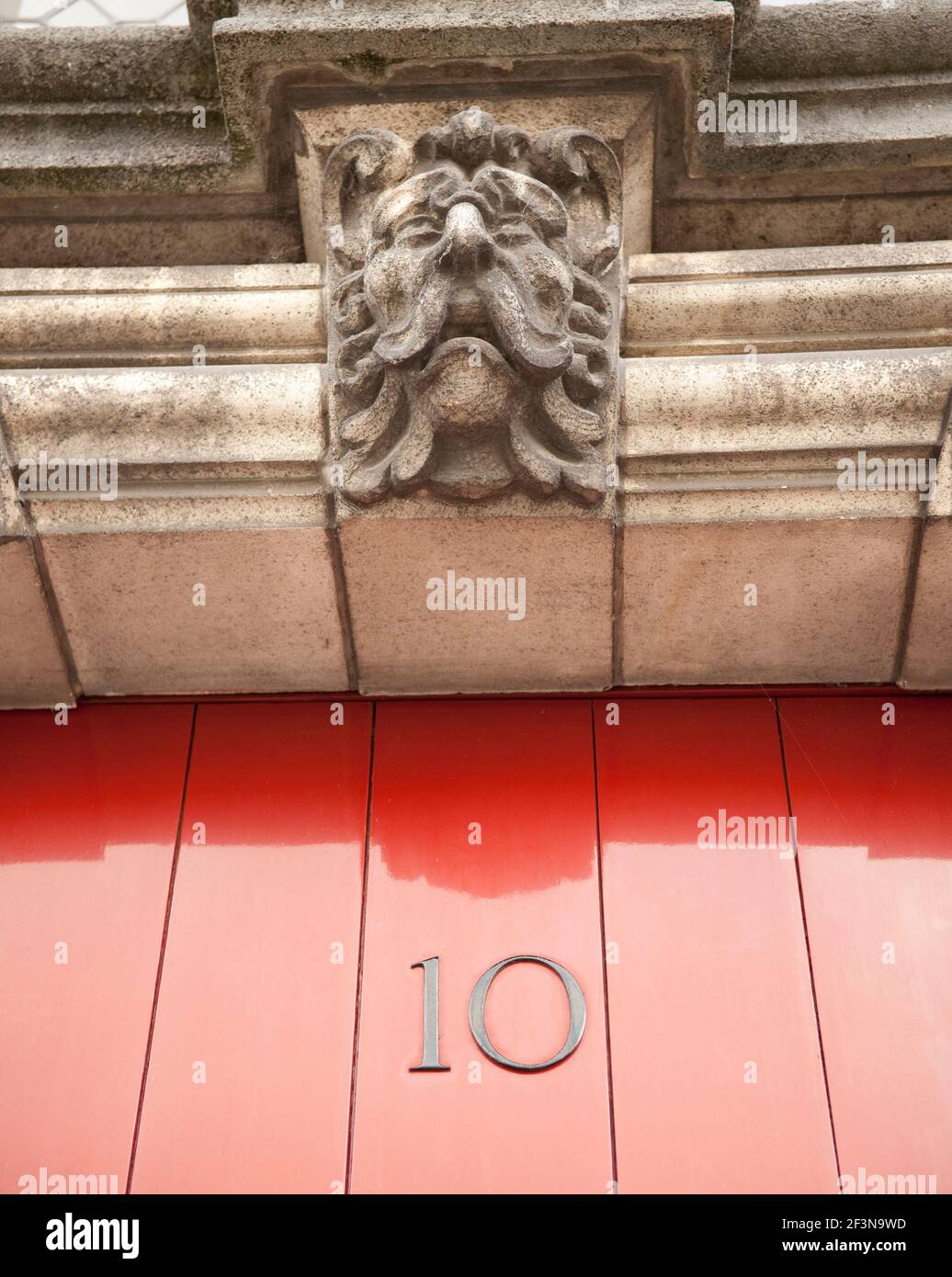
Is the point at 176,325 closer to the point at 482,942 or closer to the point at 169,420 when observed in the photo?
the point at 169,420

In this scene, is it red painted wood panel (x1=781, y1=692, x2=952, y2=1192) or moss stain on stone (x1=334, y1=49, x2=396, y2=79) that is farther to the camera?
moss stain on stone (x1=334, y1=49, x2=396, y2=79)

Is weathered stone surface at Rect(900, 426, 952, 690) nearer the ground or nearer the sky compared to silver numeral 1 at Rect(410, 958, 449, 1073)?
nearer the sky

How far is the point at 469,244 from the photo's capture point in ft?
10.5

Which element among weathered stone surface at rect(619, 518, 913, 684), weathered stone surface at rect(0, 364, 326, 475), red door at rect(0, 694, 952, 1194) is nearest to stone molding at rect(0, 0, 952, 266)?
weathered stone surface at rect(0, 364, 326, 475)

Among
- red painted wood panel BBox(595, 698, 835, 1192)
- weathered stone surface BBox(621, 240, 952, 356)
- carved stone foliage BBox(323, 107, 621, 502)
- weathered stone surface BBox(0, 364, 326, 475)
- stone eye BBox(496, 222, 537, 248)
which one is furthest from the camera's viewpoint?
weathered stone surface BBox(621, 240, 952, 356)

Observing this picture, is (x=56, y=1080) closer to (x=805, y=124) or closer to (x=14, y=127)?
(x=14, y=127)

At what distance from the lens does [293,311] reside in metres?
3.67

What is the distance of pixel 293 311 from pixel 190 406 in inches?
15.9

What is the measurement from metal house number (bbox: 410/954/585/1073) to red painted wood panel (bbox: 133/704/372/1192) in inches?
7.3

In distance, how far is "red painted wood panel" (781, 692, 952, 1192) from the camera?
3160mm

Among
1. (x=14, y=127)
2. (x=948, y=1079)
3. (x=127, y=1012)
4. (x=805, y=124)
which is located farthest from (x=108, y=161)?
(x=948, y=1079)

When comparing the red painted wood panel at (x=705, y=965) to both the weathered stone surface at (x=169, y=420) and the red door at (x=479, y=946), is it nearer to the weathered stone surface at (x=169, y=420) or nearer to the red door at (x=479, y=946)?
the red door at (x=479, y=946)

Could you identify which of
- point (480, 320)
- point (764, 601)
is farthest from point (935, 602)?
point (480, 320)

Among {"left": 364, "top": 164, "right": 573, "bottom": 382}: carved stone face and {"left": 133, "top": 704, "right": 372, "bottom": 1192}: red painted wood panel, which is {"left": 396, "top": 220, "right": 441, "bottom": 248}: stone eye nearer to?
{"left": 364, "top": 164, "right": 573, "bottom": 382}: carved stone face
